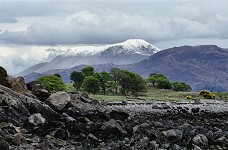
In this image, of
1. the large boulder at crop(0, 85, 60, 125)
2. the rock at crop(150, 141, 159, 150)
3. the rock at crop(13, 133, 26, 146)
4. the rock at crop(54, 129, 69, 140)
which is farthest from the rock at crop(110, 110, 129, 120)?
the rock at crop(13, 133, 26, 146)

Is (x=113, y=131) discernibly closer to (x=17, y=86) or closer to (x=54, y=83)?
(x=17, y=86)

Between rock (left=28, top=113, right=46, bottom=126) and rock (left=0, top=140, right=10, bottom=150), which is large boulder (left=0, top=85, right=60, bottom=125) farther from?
rock (left=0, top=140, right=10, bottom=150)

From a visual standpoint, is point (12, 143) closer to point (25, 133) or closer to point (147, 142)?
point (25, 133)

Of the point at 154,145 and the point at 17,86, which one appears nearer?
the point at 154,145

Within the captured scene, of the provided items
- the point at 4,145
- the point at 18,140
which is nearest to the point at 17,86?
the point at 18,140

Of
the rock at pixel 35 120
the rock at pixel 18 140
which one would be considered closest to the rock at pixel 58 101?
the rock at pixel 35 120

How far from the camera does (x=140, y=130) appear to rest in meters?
40.5

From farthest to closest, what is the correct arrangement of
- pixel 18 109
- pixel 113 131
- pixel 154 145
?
1. pixel 18 109
2. pixel 113 131
3. pixel 154 145

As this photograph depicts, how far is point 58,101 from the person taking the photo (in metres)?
56.8

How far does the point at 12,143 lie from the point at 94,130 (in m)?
12.3

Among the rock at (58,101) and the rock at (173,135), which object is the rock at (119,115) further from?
the rock at (173,135)

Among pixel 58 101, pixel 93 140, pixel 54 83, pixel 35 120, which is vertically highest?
pixel 58 101

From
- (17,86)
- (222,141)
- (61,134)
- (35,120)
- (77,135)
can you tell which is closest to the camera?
(222,141)

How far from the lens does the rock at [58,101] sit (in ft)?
182
